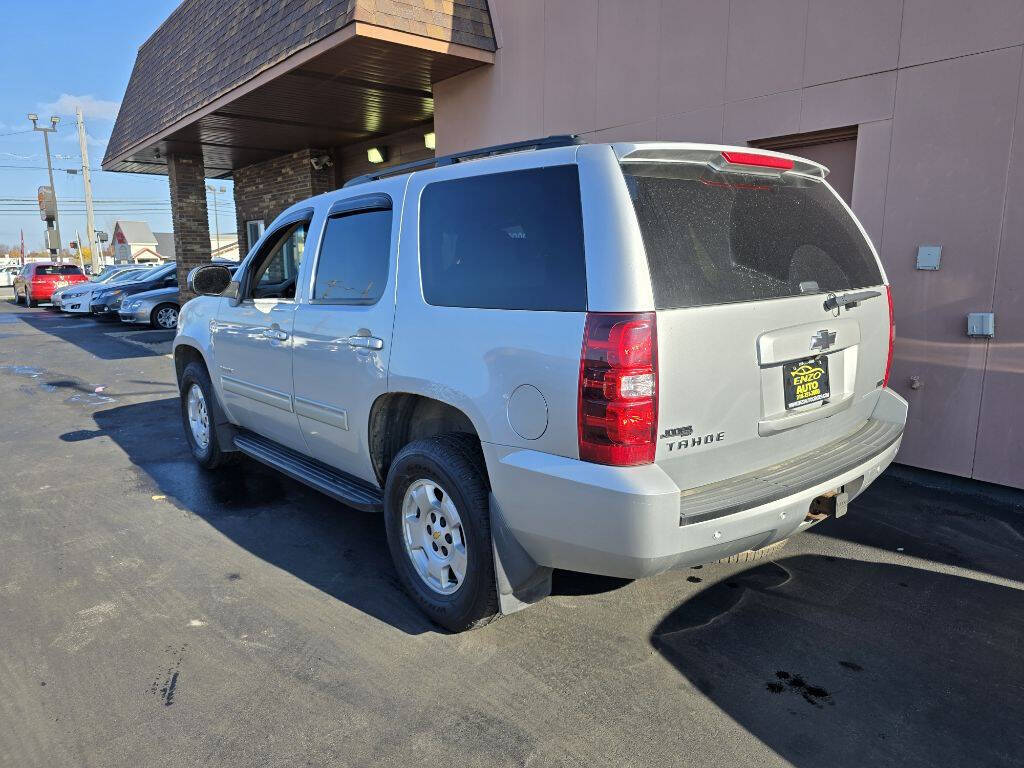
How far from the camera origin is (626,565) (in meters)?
2.56

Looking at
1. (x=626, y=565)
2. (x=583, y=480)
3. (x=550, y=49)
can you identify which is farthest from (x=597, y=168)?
(x=550, y=49)

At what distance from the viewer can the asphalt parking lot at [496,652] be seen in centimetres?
252

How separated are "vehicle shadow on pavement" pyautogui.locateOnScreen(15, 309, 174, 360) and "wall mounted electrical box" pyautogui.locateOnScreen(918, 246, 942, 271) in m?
12.2

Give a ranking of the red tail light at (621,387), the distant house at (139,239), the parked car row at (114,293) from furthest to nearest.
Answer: the distant house at (139,239) → the parked car row at (114,293) → the red tail light at (621,387)

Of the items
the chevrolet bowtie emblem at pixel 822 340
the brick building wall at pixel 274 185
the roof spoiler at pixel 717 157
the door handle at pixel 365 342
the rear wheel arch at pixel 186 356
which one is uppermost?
the brick building wall at pixel 274 185

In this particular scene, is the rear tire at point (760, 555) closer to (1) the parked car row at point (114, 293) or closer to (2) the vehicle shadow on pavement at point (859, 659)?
(2) the vehicle shadow on pavement at point (859, 659)

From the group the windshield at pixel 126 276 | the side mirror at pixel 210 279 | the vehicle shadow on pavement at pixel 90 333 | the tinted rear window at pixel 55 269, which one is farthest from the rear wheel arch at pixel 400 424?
the tinted rear window at pixel 55 269

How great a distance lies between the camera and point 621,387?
2.45 metres

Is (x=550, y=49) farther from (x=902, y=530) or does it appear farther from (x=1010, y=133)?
(x=902, y=530)

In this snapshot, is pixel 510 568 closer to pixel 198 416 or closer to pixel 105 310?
pixel 198 416

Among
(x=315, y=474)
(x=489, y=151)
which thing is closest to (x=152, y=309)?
(x=315, y=474)

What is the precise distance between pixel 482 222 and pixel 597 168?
68 centimetres

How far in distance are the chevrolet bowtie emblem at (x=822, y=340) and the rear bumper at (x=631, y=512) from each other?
20.0 inches

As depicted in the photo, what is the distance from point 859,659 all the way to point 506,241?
2334 mm
